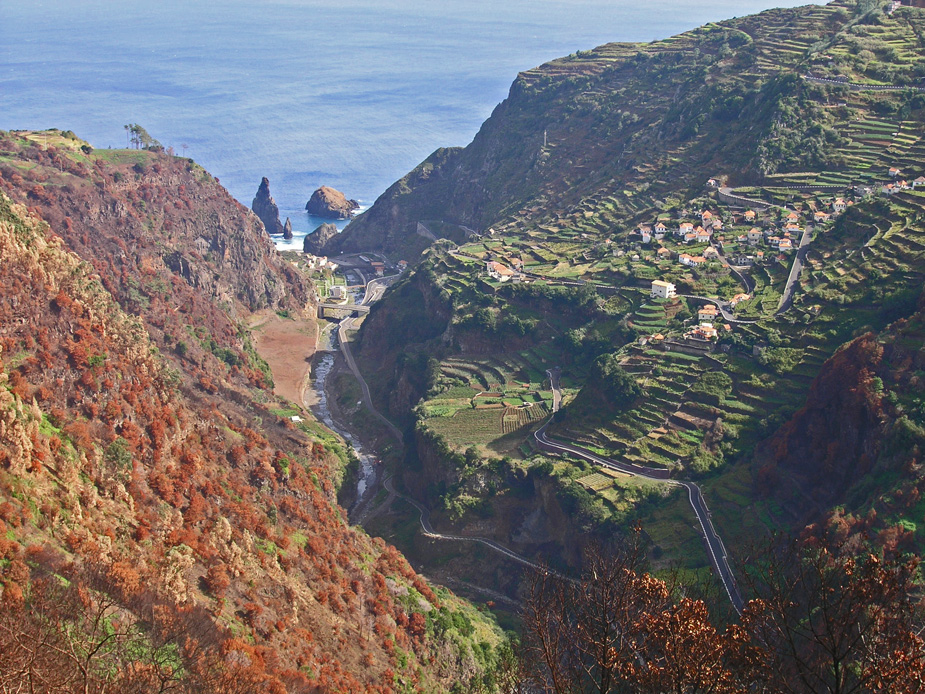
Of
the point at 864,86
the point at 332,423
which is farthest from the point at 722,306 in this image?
the point at 864,86

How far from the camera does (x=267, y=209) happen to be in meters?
139

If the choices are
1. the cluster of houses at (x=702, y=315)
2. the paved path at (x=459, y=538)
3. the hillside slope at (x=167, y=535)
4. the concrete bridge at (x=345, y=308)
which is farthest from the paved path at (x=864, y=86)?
the hillside slope at (x=167, y=535)

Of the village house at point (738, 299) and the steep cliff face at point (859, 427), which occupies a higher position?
the village house at point (738, 299)

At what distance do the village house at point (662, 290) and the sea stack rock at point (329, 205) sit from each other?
286 feet

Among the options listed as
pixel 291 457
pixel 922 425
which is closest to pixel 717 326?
pixel 922 425

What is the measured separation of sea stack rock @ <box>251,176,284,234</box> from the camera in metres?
139

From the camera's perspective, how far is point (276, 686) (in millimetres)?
31188

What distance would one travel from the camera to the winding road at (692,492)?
43.3 m

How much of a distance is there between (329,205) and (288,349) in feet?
202

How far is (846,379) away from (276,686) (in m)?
33.4

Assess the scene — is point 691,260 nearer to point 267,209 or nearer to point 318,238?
point 318,238

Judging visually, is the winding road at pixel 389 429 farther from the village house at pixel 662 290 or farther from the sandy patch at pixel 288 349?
the village house at pixel 662 290

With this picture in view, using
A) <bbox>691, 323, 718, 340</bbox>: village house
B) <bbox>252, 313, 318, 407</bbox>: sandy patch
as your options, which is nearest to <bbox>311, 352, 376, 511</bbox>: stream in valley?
<bbox>252, 313, 318, 407</bbox>: sandy patch

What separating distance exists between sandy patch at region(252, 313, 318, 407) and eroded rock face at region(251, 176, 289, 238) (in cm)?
4253
